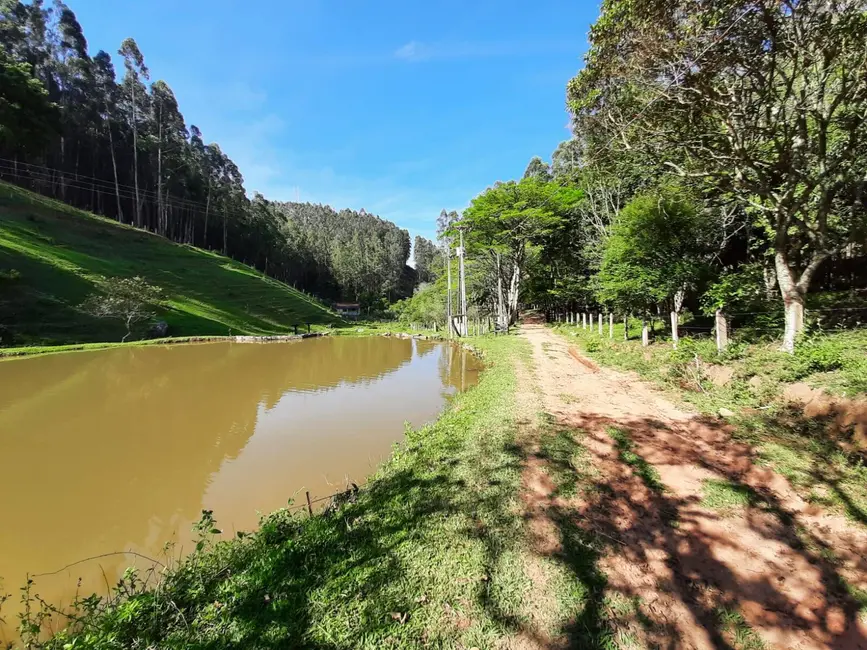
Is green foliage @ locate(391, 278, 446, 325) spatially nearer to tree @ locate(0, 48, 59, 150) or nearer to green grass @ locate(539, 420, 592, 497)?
green grass @ locate(539, 420, 592, 497)

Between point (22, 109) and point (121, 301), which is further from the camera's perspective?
point (22, 109)

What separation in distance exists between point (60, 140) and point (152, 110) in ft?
36.9

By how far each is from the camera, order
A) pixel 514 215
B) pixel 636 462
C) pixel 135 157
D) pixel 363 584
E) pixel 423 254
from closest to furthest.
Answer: pixel 363 584 < pixel 636 462 < pixel 514 215 < pixel 135 157 < pixel 423 254

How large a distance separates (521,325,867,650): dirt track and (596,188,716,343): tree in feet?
24.2

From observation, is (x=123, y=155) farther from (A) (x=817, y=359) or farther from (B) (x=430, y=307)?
(A) (x=817, y=359)

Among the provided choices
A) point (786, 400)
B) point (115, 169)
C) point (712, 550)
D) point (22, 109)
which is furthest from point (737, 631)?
point (115, 169)

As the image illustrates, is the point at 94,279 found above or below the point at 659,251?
above

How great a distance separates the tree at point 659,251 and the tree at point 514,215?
30.7 ft

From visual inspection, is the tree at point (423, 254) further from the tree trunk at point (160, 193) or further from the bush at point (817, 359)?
the bush at point (817, 359)

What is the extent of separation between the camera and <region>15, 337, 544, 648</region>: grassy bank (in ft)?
8.25

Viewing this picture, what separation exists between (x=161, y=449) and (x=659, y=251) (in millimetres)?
14008

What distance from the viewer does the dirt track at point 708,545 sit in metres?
2.45

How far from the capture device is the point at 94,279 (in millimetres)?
26281

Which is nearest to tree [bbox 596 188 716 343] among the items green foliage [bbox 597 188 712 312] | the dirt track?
green foliage [bbox 597 188 712 312]
